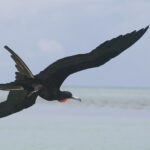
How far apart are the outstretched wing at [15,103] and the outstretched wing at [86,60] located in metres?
0.71

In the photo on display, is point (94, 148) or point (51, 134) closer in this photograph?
point (94, 148)

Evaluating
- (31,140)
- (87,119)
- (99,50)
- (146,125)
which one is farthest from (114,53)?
(87,119)

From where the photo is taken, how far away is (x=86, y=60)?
10.2 metres

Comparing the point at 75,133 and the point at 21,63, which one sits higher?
the point at 75,133

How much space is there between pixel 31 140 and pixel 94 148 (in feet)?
13.2

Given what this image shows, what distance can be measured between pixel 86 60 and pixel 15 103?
4.93ft

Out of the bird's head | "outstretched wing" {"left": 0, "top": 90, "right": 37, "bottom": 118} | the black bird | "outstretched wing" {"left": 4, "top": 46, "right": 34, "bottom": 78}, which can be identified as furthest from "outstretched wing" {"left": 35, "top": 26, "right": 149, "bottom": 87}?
"outstretched wing" {"left": 0, "top": 90, "right": 37, "bottom": 118}

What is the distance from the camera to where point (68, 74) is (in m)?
10.4

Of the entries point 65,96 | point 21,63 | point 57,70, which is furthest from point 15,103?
point 57,70

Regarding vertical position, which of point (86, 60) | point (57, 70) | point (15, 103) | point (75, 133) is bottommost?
point (15, 103)

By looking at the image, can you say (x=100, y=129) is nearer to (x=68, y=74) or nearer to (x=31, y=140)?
(x=31, y=140)

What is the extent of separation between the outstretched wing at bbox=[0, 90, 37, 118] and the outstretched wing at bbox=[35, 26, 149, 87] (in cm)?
71

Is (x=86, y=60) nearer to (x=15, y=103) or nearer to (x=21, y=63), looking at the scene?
(x=21, y=63)

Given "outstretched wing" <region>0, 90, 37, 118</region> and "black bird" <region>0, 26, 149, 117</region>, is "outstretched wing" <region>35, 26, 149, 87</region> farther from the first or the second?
"outstretched wing" <region>0, 90, 37, 118</region>
